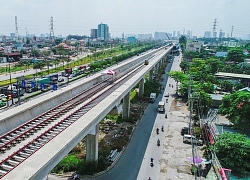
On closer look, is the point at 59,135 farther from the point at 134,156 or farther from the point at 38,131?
the point at 134,156

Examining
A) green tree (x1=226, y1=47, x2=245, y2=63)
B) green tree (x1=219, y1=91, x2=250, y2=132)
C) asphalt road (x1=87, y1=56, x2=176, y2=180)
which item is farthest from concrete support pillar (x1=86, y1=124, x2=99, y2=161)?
green tree (x1=226, y1=47, x2=245, y2=63)

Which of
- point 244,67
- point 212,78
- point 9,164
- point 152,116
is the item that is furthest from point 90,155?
point 244,67

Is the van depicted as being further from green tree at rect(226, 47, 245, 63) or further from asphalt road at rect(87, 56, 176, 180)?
green tree at rect(226, 47, 245, 63)

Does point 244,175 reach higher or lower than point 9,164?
lower

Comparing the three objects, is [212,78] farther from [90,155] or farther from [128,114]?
[90,155]

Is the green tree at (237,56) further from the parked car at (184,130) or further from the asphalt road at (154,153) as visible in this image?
the parked car at (184,130)

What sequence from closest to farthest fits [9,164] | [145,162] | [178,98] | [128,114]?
1. [9,164]
2. [145,162]
3. [128,114]
4. [178,98]
